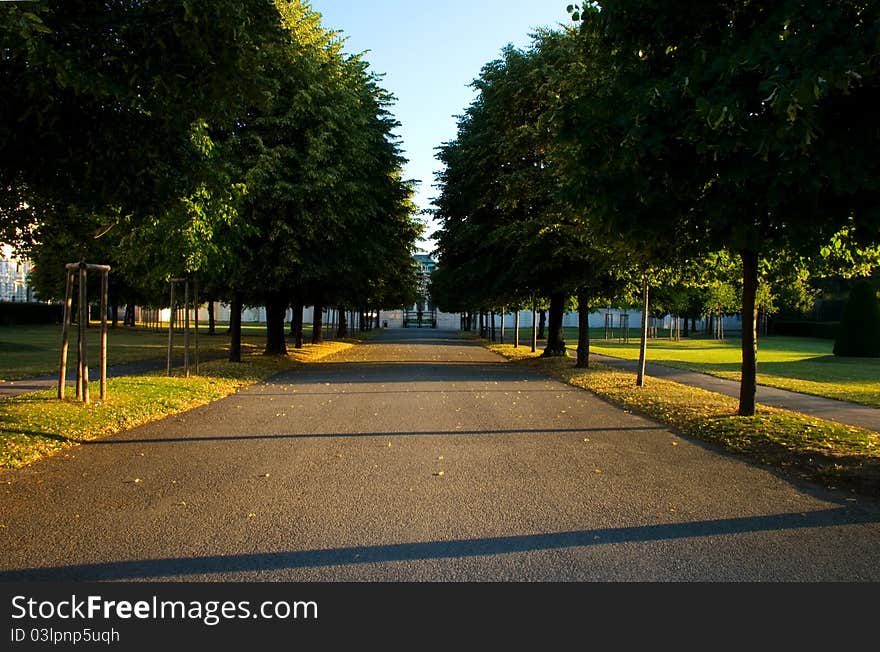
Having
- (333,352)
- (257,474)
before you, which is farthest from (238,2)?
(333,352)

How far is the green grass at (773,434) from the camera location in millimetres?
7809

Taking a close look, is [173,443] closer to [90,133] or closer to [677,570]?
[90,133]

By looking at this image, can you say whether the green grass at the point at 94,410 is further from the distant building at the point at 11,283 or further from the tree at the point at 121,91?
the distant building at the point at 11,283

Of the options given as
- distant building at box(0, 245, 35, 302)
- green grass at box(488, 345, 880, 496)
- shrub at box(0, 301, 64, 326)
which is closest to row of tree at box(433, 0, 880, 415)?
green grass at box(488, 345, 880, 496)

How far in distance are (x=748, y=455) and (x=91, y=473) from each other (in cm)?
719

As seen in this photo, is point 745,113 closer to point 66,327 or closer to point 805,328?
point 66,327

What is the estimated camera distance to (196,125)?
872 cm

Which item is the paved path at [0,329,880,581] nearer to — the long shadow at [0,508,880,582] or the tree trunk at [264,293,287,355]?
the long shadow at [0,508,880,582]

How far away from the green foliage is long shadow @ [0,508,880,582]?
30.8 meters

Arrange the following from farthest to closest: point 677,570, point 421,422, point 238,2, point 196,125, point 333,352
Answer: point 333,352
point 421,422
point 196,125
point 238,2
point 677,570

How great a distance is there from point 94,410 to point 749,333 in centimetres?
996

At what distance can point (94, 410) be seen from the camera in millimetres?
11141

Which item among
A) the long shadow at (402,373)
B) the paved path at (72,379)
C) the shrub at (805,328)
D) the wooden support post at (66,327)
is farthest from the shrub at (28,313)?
the shrub at (805,328)

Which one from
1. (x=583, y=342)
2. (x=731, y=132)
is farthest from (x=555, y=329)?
(x=731, y=132)
